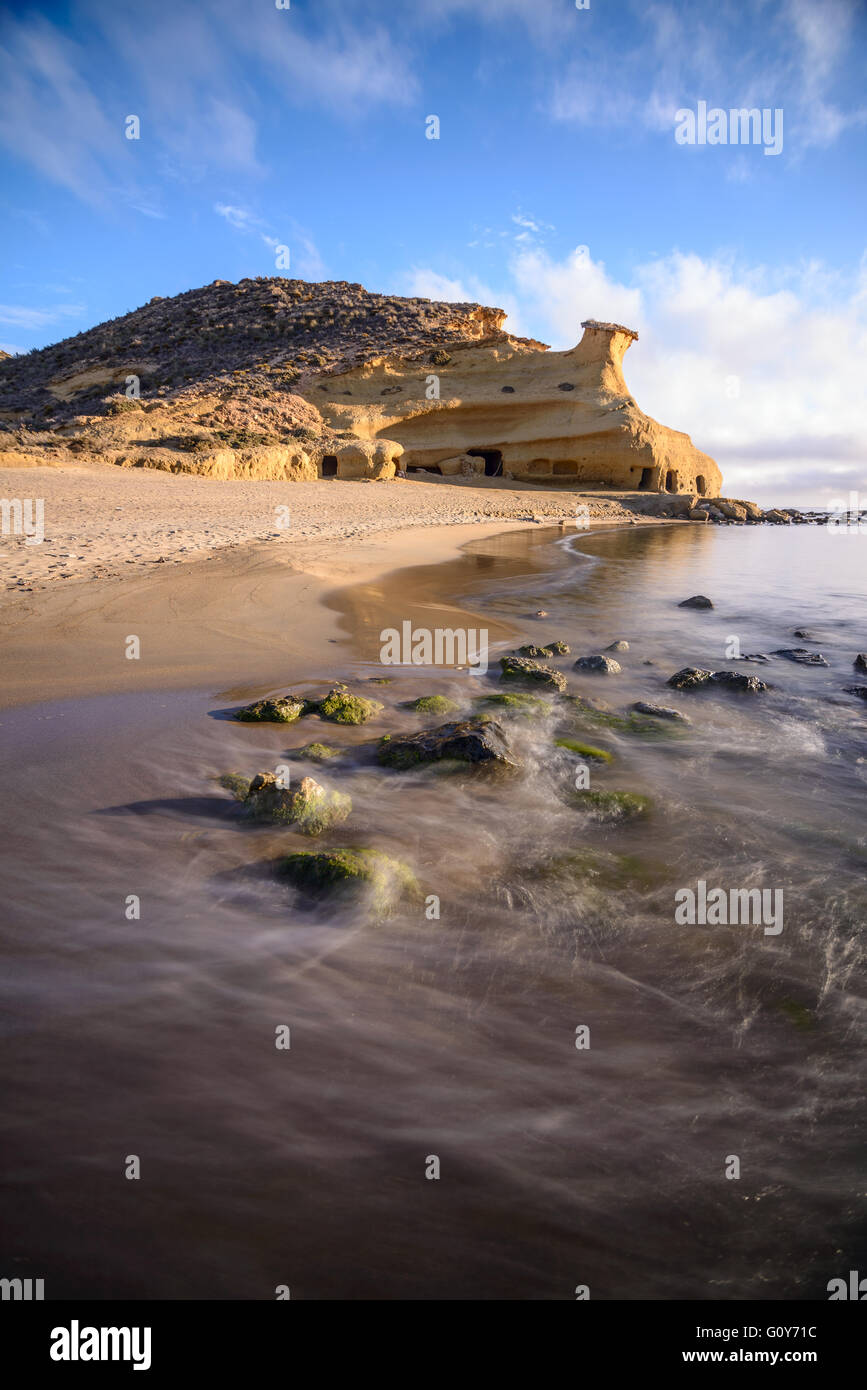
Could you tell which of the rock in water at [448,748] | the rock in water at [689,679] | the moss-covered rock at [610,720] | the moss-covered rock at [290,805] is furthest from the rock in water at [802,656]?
the moss-covered rock at [290,805]

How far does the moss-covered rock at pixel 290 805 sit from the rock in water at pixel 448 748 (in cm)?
92

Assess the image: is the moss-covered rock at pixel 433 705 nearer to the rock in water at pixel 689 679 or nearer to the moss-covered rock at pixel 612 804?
the moss-covered rock at pixel 612 804

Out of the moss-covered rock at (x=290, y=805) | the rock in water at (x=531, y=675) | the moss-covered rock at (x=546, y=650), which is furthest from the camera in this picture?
the moss-covered rock at (x=546, y=650)

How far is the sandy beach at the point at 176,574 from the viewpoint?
631 cm

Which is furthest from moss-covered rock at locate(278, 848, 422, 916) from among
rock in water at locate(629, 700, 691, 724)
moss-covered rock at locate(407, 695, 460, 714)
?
rock in water at locate(629, 700, 691, 724)

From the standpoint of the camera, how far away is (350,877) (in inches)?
130

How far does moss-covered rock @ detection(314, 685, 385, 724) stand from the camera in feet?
18.0

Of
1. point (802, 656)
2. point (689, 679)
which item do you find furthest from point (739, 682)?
point (802, 656)

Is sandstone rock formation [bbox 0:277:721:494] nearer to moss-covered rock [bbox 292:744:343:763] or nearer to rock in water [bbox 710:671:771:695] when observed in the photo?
rock in water [bbox 710:671:771:695]

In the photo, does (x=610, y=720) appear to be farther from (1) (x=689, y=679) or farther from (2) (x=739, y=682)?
(2) (x=739, y=682)

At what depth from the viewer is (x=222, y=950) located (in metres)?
2.83

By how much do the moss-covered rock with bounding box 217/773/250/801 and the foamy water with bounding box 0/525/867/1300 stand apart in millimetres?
90

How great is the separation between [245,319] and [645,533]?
1431 inches

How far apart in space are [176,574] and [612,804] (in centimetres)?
756
